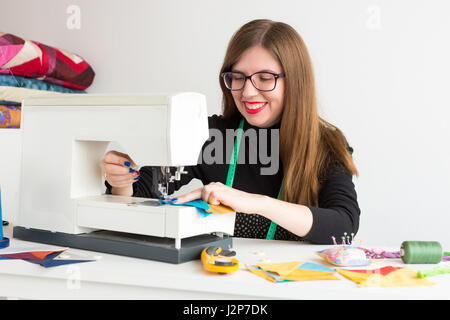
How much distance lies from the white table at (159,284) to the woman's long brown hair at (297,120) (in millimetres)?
521

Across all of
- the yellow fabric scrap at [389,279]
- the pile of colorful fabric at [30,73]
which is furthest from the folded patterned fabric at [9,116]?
the yellow fabric scrap at [389,279]

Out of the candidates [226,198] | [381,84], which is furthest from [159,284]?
[381,84]

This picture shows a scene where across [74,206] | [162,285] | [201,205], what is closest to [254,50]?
[201,205]

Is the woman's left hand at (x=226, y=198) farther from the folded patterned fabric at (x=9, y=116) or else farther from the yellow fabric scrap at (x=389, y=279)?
the folded patterned fabric at (x=9, y=116)

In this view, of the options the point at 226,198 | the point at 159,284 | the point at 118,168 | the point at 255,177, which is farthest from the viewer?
the point at 255,177

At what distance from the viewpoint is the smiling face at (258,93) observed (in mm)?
1646

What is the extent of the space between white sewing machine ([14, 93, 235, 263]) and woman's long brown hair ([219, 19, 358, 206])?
44cm

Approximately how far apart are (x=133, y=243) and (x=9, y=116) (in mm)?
1343

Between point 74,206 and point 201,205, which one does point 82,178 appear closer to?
point 74,206

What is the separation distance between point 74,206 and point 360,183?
164 cm

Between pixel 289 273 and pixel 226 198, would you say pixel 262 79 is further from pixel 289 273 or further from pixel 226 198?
pixel 289 273

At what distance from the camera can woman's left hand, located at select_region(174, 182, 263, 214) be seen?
1.22 m

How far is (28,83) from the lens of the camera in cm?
246
